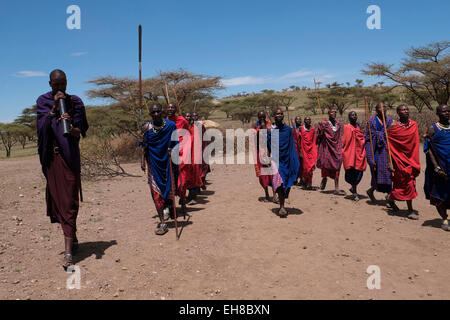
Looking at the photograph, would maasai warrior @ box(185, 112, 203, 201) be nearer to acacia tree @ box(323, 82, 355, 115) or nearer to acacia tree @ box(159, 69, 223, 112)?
acacia tree @ box(159, 69, 223, 112)

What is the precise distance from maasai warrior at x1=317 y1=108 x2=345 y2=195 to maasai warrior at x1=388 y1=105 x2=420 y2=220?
1790 millimetres

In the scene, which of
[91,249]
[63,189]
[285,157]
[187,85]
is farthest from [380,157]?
[187,85]

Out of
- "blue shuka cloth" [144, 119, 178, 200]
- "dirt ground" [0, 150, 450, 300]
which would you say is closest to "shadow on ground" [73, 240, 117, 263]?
"dirt ground" [0, 150, 450, 300]

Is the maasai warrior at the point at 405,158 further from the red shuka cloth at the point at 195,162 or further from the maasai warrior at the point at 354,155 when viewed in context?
the red shuka cloth at the point at 195,162

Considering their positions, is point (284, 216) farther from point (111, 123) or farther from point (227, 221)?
point (111, 123)

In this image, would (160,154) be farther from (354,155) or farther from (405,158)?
(354,155)

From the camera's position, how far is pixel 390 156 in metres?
5.97

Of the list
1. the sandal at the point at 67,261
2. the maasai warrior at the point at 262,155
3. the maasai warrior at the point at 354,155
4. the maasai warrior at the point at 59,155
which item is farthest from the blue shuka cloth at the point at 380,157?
the sandal at the point at 67,261

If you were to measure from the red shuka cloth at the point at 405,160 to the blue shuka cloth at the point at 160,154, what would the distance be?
395cm

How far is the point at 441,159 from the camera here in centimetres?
517

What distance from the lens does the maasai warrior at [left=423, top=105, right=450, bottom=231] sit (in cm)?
512

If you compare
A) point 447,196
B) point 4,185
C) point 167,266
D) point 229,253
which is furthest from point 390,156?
point 4,185

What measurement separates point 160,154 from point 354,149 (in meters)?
4.40

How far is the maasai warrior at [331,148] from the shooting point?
305 inches
